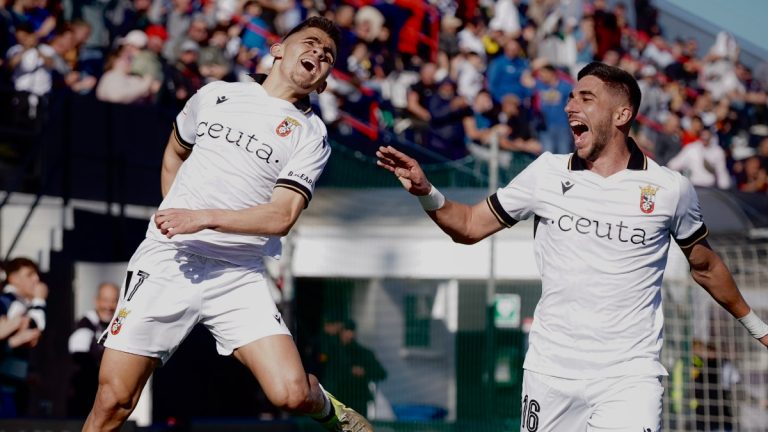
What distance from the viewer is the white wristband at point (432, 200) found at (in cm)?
643

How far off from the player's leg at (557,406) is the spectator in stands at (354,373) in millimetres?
5710

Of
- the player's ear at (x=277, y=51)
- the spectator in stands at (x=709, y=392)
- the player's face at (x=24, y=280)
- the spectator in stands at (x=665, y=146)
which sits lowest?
the spectator in stands at (x=709, y=392)

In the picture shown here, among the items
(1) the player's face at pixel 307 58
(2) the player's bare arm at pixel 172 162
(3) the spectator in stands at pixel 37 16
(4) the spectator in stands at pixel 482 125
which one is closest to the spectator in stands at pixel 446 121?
(4) the spectator in stands at pixel 482 125

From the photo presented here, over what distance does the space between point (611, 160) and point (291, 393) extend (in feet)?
6.88

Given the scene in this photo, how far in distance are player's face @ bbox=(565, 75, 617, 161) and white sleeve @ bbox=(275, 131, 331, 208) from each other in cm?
138

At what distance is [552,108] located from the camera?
17.7 meters

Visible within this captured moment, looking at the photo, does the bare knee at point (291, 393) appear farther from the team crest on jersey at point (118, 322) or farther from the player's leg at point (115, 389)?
the team crest on jersey at point (118, 322)

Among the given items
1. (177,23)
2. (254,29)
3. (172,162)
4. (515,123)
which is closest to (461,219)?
(172,162)

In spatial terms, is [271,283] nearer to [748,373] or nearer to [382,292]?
[382,292]

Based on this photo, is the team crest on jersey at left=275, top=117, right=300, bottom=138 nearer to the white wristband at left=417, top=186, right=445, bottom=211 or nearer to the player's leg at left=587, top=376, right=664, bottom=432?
the white wristband at left=417, top=186, right=445, bottom=211

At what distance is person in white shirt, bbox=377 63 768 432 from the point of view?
20.6 ft

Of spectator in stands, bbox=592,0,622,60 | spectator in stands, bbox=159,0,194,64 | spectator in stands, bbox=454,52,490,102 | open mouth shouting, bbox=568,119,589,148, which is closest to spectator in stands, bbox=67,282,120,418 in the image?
spectator in stands, bbox=159,0,194,64

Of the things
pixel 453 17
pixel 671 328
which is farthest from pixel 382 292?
pixel 453 17

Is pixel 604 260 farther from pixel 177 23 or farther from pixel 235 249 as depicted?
pixel 177 23
